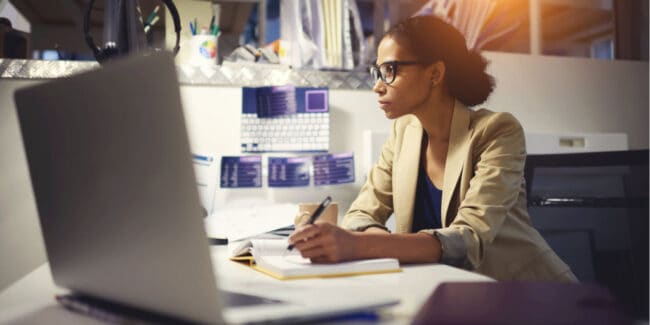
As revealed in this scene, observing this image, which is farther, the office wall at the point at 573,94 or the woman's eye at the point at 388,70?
the office wall at the point at 573,94

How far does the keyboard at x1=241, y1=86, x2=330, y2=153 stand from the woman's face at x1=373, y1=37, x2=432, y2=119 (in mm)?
352

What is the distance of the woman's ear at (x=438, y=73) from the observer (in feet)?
4.73

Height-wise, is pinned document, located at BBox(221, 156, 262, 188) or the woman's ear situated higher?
the woman's ear

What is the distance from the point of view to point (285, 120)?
68.0 inches

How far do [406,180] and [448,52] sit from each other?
1.22 feet

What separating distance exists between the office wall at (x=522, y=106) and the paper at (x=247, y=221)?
191mm

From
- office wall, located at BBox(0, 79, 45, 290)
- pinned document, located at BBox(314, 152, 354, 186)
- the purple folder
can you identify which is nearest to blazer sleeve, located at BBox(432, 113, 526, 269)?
the purple folder

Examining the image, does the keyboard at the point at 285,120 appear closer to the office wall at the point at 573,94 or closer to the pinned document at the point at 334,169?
the pinned document at the point at 334,169

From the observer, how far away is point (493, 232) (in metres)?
1.08

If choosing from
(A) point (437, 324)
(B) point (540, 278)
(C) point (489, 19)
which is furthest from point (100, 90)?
(C) point (489, 19)

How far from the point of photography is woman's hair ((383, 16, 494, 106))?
1.42 meters

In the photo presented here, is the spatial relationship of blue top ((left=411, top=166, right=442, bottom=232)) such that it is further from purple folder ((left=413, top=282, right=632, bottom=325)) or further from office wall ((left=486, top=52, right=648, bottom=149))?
purple folder ((left=413, top=282, right=632, bottom=325))

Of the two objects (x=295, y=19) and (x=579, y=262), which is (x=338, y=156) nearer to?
(x=295, y=19)

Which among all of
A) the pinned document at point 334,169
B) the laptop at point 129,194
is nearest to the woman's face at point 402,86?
the pinned document at point 334,169
